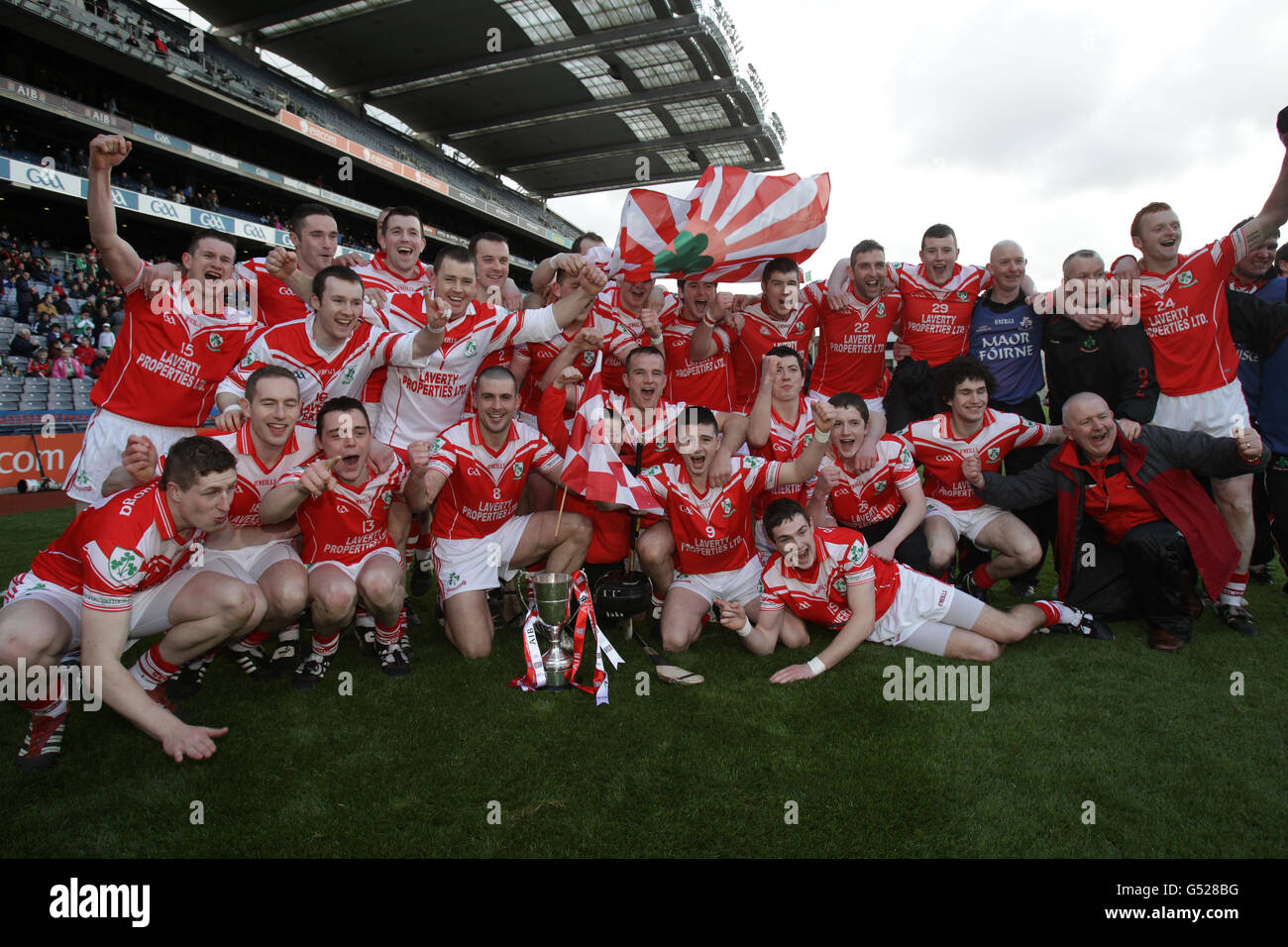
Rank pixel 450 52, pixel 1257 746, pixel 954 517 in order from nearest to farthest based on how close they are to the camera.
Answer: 1. pixel 1257 746
2. pixel 954 517
3. pixel 450 52

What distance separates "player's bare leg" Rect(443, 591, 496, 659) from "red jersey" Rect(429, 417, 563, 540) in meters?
0.44

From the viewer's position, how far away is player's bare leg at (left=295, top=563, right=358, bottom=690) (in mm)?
3799

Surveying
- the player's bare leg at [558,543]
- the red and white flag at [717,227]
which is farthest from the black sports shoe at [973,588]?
the player's bare leg at [558,543]

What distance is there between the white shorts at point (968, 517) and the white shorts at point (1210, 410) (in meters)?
1.12

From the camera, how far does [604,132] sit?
36156mm

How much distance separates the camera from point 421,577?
18.2ft

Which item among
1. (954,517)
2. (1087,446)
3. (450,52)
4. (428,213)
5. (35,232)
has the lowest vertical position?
(954,517)

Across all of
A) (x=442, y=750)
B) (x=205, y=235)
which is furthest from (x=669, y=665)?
(x=205, y=235)

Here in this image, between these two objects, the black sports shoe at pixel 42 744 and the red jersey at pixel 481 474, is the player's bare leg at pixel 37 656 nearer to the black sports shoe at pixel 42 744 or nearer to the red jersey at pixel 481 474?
the black sports shoe at pixel 42 744

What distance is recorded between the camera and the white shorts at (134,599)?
3131 mm

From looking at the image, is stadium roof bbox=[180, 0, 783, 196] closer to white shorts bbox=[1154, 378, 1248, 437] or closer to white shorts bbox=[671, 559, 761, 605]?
white shorts bbox=[1154, 378, 1248, 437]

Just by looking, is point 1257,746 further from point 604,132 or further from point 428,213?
point 428,213

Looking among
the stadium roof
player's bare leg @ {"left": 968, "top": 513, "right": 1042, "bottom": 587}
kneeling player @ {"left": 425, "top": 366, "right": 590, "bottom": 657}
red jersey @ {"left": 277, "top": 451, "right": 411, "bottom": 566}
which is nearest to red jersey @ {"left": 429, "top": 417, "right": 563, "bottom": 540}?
kneeling player @ {"left": 425, "top": 366, "right": 590, "bottom": 657}
